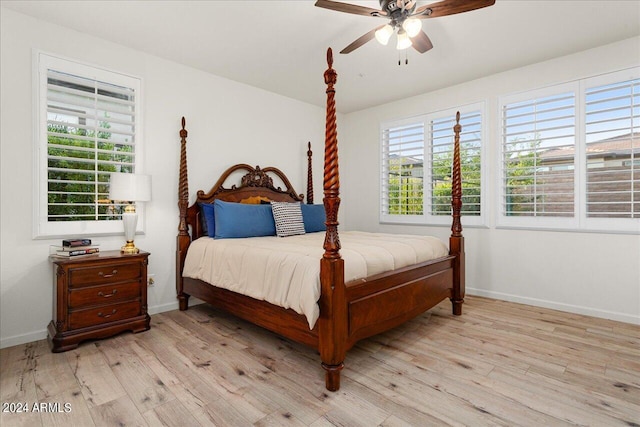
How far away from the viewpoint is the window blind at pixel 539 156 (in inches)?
133

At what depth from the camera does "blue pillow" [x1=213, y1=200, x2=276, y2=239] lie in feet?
10.9

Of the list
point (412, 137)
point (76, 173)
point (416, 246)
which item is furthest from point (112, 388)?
point (412, 137)

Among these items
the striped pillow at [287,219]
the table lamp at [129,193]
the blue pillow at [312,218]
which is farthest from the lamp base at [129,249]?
the blue pillow at [312,218]

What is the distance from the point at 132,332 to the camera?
9.23 feet

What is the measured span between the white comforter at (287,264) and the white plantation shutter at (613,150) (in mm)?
1618

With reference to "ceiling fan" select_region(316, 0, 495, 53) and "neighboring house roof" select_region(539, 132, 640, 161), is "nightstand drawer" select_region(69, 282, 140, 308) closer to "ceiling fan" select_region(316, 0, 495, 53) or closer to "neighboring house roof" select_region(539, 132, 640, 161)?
"ceiling fan" select_region(316, 0, 495, 53)

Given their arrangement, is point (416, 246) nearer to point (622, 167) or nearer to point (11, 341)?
point (622, 167)

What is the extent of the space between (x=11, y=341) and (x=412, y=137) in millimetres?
4728

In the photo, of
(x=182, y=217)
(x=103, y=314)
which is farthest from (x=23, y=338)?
(x=182, y=217)

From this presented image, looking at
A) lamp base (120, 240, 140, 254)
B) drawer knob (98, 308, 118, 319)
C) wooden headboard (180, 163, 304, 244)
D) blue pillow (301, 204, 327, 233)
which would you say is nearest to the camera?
drawer knob (98, 308, 118, 319)

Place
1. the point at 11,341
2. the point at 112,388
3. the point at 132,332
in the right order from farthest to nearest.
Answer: the point at 132,332
the point at 11,341
the point at 112,388

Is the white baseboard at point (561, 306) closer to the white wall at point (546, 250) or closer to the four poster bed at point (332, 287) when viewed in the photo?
the white wall at point (546, 250)

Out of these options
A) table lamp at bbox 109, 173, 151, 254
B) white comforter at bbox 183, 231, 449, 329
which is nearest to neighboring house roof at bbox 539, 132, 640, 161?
white comforter at bbox 183, 231, 449, 329

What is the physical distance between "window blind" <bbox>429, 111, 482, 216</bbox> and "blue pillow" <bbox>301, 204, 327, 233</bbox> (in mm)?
1528
